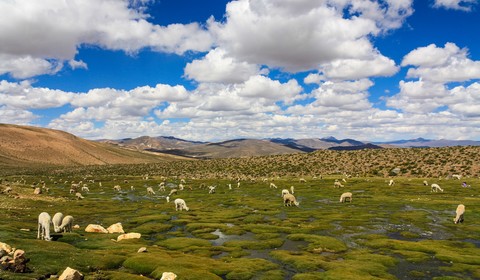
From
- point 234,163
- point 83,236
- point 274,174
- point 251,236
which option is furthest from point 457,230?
point 234,163

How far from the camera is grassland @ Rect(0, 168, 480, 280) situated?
2852 centimetres

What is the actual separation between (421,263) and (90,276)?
2782 centimetres

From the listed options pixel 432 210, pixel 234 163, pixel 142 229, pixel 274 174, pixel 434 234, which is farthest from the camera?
pixel 234 163

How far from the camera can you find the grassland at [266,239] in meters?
28.5

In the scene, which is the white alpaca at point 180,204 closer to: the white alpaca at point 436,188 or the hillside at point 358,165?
the white alpaca at point 436,188

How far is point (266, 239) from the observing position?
41500mm

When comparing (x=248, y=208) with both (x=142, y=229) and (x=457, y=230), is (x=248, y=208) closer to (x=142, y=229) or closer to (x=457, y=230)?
(x=142, y=229)

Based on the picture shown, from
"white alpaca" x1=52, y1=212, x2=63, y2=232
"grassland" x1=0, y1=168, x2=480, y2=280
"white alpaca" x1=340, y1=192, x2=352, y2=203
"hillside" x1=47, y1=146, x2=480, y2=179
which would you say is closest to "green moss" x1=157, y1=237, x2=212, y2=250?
"grassland" x1=0, y1=168, x2=480, y2=280

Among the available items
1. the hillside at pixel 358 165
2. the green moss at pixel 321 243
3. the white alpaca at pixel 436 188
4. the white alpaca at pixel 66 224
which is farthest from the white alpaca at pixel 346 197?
the hillside at pixel 358 165

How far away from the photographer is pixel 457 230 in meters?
44.2

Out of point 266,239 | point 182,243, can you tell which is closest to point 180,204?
point 182,243

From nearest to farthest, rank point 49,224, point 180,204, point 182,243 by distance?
1. point 49,224
2. point 182,243
3. point 180,204

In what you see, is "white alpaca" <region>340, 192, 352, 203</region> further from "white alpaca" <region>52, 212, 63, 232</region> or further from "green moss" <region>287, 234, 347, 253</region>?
"white alpaca" <region>52, 212, 63, 232</region>

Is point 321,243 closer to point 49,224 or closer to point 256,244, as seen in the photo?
point 256,244
